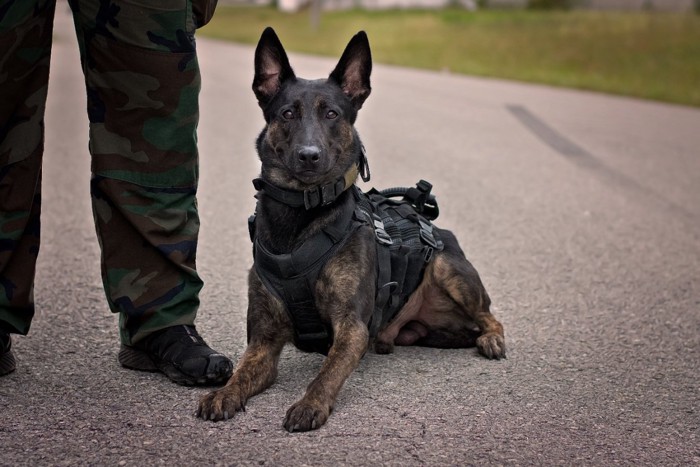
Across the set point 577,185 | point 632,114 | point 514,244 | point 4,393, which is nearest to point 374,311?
point 4,393

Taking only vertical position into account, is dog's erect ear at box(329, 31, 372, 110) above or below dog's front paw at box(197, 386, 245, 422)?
above

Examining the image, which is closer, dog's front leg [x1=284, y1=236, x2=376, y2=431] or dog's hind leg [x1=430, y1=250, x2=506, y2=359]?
dog's front leg [x1=284, y1=236, x2=376, y2=431]

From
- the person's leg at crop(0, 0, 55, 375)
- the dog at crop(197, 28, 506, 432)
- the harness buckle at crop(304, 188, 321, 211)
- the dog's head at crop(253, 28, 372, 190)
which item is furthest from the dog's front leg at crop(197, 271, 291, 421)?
the person's leg at crop(0, 0, 55, 375)

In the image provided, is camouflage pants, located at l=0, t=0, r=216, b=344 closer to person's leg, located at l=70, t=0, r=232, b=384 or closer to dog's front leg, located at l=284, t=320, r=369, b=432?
person's leg, located at l=70, t=0, r=232, b=384

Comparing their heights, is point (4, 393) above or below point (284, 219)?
below

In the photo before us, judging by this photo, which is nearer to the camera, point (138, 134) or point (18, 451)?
point (18, 451)

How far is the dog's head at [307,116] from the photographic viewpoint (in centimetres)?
404

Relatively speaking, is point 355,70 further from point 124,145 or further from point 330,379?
point 330,379

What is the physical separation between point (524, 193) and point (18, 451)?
6.19 m

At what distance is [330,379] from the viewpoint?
146 inches

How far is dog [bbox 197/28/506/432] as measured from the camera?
3.89 meters

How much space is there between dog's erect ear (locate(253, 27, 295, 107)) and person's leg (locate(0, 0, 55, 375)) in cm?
87

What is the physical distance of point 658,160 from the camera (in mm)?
10797

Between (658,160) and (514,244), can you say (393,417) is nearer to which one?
(514,244)
